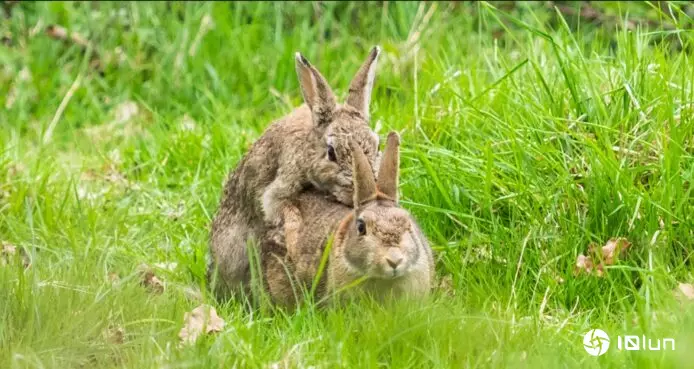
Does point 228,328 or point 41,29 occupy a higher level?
point 41,29

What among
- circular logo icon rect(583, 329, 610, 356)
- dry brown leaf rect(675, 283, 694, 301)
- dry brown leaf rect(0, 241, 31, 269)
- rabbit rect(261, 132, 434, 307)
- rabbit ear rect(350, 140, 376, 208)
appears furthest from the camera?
dry brown leaf rect(0, 241, 31, 269)

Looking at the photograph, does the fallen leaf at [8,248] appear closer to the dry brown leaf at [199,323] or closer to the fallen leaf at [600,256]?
the dry brown leaf at [199,323]

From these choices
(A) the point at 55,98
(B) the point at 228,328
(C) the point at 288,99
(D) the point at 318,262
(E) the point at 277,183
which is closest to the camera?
(B) the point at 228,328

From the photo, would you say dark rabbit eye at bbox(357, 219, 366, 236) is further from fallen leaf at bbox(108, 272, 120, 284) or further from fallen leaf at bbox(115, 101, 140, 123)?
fallen leaf at bbox(115, 101, 140, 123)

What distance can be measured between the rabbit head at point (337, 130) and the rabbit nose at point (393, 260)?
64 centimetres

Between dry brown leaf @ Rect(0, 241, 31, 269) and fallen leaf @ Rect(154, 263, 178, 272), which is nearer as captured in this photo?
dry brown leaf @ Rect(0, 241, 31, 269)


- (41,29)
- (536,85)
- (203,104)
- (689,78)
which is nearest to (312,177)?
(536,85)

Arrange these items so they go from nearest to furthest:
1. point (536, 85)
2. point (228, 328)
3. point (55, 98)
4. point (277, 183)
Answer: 1. point (228, 328)
2. point (277, 183)
3. point (536, 85)
4. point (55, 98)

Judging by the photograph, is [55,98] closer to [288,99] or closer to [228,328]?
[288,99]

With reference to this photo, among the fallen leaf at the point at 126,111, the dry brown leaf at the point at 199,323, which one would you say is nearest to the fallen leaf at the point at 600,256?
the dry brown leaf at the point at 199,323

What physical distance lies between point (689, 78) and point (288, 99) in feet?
8.77

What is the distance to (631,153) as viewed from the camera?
18.6 ft

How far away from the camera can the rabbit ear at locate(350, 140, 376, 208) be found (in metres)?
5.18

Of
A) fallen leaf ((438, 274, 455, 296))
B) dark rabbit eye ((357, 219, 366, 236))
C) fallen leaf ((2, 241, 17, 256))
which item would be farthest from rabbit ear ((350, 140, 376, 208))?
fallen leaf ((2, 241, 17, 256))
